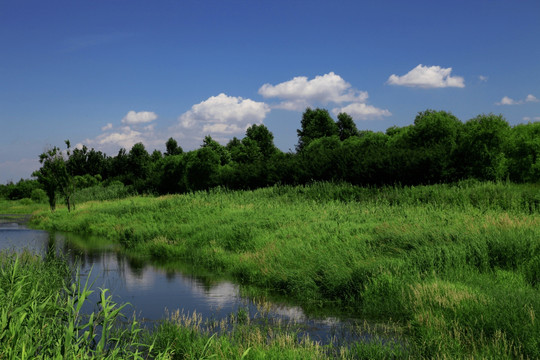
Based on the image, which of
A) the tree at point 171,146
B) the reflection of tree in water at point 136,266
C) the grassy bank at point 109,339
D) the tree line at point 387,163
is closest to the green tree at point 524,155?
the tree line at point 387,163

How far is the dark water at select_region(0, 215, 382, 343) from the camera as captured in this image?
412 inches

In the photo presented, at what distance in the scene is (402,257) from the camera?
13023 mm

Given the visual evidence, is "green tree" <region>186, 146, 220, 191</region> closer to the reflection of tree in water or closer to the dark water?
the reflection of tree in water

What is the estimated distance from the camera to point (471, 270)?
11602 mm

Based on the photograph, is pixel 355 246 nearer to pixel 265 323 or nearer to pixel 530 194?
pixel 265 323

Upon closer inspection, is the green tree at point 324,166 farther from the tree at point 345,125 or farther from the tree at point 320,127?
the tree at point 345,125

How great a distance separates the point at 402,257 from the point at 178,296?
6.37 meters

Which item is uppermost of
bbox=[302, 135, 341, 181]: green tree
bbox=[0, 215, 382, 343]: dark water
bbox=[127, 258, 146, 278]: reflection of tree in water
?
bbox=[302, 135, 341, 181]: green tree

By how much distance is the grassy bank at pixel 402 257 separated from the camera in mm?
8297

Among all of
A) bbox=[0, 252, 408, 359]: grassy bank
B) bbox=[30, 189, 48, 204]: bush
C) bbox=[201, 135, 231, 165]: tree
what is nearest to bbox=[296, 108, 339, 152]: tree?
bbox=[201, 135, 231, 165]: tree

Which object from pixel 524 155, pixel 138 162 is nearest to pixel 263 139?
pixel 138 162

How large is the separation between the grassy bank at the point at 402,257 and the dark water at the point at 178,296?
38.7 inches

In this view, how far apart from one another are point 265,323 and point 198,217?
16.7 metres

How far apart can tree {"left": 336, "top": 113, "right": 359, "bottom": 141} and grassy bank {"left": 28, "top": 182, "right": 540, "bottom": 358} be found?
177 ft
